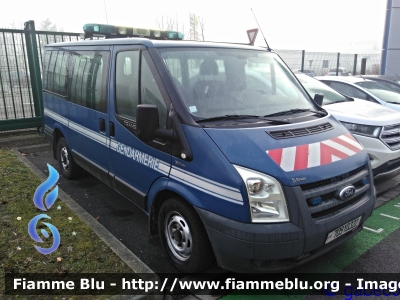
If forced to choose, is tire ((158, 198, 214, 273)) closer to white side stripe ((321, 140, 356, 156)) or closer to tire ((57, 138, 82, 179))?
white side stripe ((321, 140, 356, 156))

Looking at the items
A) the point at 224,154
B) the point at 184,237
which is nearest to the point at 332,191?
the point at 224,154

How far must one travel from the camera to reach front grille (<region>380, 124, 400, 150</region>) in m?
4.95

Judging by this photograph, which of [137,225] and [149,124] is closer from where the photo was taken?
[149,124]

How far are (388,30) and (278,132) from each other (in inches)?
522

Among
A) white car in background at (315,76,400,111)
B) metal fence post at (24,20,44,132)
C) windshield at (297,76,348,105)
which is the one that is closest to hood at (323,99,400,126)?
windshield at (297,76,348,105)

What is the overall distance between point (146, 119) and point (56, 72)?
333 centimetres

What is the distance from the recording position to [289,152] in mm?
2750

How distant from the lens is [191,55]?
3.45m

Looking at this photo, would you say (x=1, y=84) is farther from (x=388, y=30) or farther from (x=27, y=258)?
(x=388, y=30)

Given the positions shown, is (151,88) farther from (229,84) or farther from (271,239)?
(271,239)

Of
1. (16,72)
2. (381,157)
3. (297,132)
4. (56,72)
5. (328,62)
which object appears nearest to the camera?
A: (297,132)

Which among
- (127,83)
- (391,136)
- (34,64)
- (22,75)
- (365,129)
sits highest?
(34,64)

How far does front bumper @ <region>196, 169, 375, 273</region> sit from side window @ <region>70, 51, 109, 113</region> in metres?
2.13
